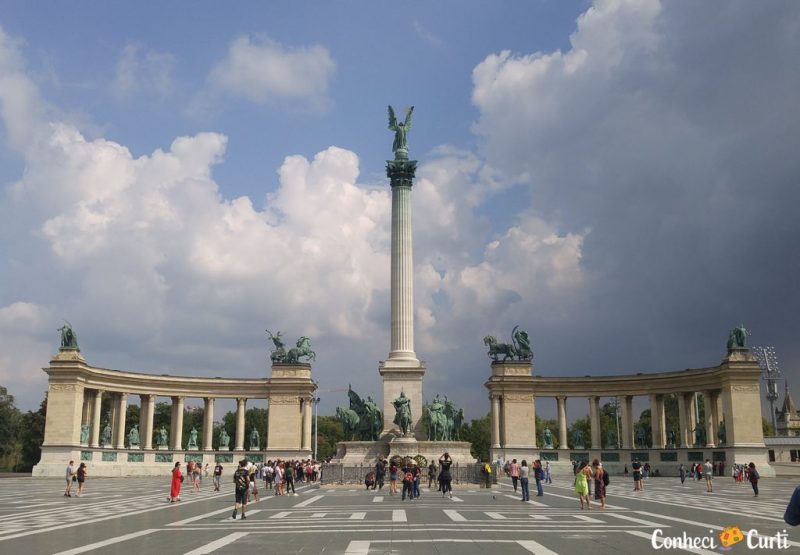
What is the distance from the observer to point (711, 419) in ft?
294

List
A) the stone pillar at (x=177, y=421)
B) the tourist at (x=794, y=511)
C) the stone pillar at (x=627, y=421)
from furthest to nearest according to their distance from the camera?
the stone pillar at (x=177, y=421) → the stone pillar at (x=627, y=421) → the tourist at (x=794, y=511)

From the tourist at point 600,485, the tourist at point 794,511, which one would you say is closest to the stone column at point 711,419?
the tourist at point 600,485

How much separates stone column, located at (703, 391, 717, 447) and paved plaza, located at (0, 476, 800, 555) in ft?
169

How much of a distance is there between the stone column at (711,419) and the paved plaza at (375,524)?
51.4m

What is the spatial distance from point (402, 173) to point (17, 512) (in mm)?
45372

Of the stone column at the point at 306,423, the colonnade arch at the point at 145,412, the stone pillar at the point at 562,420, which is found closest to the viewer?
the colonnade arch at the point at 145,412

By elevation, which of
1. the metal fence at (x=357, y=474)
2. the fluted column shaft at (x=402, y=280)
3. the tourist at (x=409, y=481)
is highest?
the fluted column shaft at (x=402, y=280)

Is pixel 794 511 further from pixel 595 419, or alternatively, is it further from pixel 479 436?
pixel 479 436

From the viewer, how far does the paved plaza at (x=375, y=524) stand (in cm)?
1883

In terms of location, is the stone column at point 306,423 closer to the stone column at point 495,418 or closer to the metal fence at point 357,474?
the stone column at point 495,418

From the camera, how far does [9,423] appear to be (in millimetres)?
107312

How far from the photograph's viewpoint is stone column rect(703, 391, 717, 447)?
87.9 meters

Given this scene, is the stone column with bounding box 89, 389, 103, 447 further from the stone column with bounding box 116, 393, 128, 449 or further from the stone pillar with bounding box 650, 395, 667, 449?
the stone pillar with bounding box 650, 395, 667, 449

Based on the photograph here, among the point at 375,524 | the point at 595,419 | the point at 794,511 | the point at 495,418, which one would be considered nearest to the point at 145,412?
the point at 495,418
